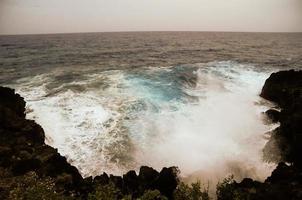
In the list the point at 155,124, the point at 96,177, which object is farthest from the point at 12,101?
the point at 96,177

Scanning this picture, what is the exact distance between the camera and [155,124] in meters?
18.1

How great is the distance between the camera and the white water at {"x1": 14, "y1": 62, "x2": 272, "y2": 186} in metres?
14.3

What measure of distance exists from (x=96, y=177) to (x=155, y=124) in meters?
7.64

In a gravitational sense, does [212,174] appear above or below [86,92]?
below

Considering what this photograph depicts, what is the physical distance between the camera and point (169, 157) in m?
14.8

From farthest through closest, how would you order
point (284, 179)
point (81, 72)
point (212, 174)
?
1. point (81, 72)
2. point (212, 174)
3. point (284, 179)

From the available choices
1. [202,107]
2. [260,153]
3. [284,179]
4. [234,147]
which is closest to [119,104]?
[202,107]

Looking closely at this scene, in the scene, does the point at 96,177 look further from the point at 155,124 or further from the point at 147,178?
the point at 155,124

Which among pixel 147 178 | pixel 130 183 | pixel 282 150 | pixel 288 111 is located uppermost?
pixel 288 111

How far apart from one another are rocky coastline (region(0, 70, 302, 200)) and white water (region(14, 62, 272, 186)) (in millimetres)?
1844

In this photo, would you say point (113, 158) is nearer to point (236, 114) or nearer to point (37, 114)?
point (37, 114)

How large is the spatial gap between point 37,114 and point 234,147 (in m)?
11.9

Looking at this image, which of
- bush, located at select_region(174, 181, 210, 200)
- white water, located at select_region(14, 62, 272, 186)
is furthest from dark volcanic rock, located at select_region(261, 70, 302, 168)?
bush, located at select_region(174, 181, 210, 200)

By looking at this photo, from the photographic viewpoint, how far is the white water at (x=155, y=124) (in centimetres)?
1427
